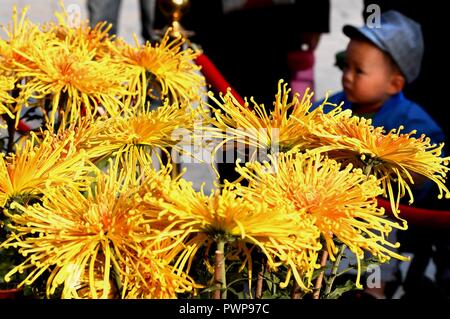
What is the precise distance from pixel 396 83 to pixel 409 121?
18 centimetres

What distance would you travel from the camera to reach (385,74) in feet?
8.35

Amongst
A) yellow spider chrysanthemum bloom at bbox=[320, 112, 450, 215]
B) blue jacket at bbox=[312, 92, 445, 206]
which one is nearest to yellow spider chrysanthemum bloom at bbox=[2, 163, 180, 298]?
yellow spider chrysanthemum bloom at bbox=[320, 112, 450, 215]

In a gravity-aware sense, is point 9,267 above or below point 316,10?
below

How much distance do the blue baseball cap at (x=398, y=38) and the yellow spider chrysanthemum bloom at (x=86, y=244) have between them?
1.69 m

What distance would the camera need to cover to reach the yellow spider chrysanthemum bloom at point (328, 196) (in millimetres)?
922

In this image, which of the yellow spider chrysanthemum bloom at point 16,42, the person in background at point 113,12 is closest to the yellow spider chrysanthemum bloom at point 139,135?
the yellow spider chrysanthemum bloom at point 16,42

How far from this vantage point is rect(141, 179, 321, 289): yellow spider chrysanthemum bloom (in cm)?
86

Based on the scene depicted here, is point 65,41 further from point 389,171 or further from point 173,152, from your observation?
point 389,171

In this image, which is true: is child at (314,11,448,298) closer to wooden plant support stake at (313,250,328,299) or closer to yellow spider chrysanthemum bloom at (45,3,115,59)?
yellow spider chrysanthemum bloom at (45,3,115,59)

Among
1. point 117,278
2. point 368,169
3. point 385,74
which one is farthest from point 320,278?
point 385,74

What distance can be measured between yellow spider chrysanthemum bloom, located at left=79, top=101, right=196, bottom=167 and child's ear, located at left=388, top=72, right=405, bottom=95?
5.02 feet
